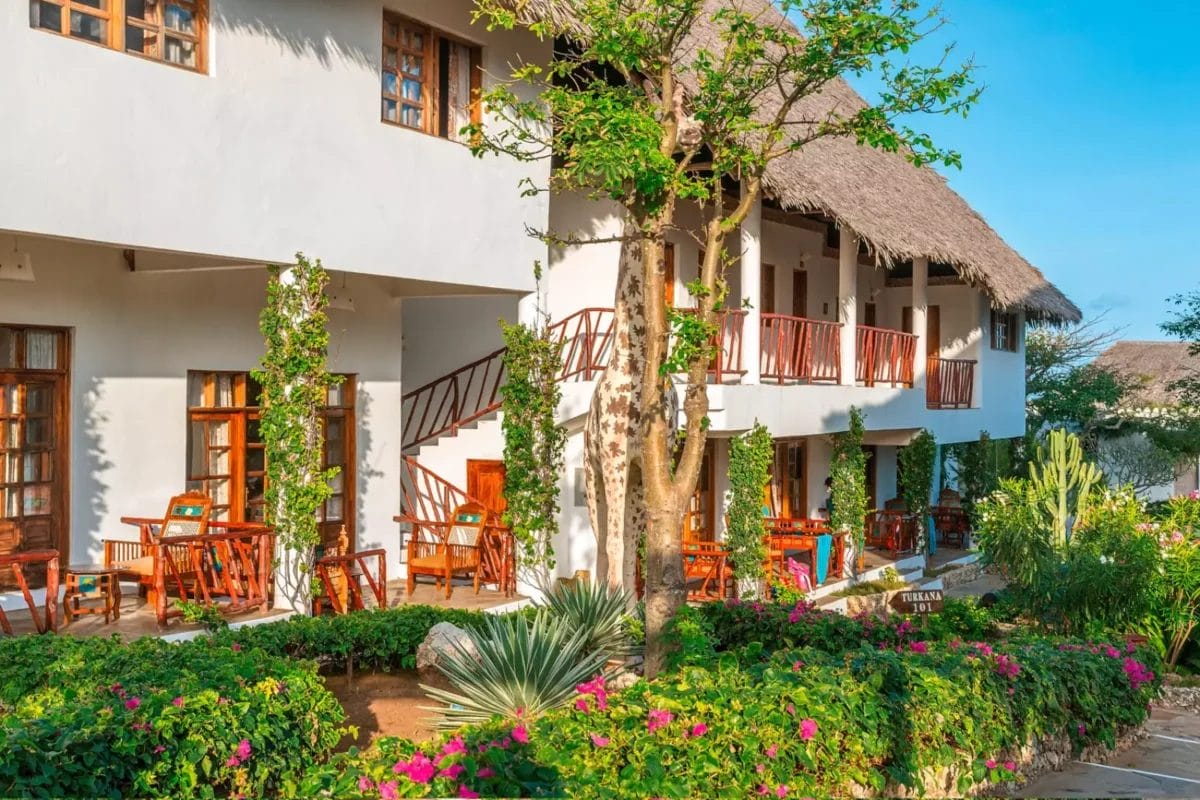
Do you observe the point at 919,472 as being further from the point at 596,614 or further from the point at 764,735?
the point at 764,735

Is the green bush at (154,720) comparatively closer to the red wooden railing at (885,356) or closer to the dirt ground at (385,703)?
the dirt ground at (385,703)

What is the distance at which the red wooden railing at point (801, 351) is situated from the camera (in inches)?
590

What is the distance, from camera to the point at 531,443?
1240cm

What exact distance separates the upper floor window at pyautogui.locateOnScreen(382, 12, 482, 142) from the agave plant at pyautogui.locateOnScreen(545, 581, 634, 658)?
14.7ft

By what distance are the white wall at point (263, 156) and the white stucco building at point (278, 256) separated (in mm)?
21

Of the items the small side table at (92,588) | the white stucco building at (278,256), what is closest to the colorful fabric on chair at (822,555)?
the white stucco building at (278,256)

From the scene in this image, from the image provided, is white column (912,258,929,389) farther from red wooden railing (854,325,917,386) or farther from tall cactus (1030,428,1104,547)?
tall cactus (1030,428,1104,547)

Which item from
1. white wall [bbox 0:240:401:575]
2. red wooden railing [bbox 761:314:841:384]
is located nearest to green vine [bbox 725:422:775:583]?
red wooden railing [bbox 761:314:841:384]

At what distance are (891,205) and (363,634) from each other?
1145 centimetres

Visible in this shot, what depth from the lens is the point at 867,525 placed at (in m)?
20.1

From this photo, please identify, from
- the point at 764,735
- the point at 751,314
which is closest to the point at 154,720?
the point at 764,735

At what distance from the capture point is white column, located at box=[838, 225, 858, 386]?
16.3 metres

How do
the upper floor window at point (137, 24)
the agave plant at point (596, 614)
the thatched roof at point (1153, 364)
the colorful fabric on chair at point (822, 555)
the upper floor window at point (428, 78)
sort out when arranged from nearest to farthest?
1. the upper floor window at point (137, 24)
2. the agave plant at point (596, 614)
3. the upper floor window at point (428, 78)
4. the colorful fabric on chair at point (822, 555)
5. the thatched roof at point (1153, 364)

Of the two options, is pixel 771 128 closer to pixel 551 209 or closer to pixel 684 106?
pixel 684 106
